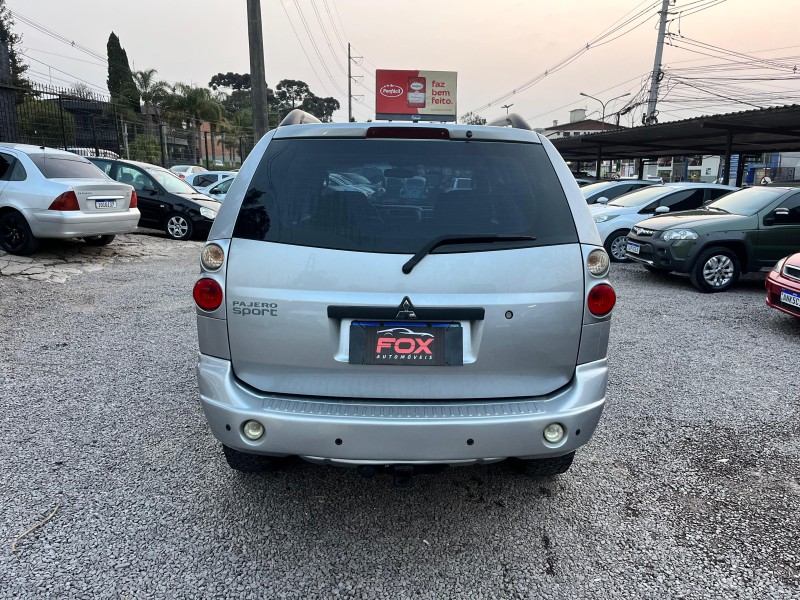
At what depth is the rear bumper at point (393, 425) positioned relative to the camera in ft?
7.04

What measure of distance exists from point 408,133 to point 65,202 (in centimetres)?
736

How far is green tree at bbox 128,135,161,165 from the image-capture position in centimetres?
2414

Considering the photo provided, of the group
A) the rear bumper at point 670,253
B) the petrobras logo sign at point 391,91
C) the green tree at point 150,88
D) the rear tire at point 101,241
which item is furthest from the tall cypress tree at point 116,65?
the rear bumper at point 670,253

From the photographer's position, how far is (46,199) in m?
7.90

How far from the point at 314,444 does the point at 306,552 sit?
23.2 inches

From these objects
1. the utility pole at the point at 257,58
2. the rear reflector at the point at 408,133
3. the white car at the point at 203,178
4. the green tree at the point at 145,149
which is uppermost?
the utility pole at the point at 257,58

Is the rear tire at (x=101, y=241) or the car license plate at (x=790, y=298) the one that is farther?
the rear tire at (x=101, y=241)

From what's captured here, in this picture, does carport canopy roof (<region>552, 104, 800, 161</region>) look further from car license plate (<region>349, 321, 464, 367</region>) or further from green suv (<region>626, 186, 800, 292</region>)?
car license plate (<region>349, 321, 464, 367</region>)

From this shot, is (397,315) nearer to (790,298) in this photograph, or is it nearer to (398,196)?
(398,196)

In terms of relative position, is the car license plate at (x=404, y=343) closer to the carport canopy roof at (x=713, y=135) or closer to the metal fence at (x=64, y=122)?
the carport canopy roof at (x=713, y=135)

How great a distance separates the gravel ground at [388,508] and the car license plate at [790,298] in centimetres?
137

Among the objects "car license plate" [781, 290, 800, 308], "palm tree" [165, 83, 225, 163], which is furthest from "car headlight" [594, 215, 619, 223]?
"palm tree" [165, 83, 225, 163]

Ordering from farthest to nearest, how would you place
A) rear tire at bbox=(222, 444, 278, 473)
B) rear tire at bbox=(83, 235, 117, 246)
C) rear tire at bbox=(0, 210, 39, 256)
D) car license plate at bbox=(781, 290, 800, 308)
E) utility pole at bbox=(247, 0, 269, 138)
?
utility pole at bbox=(247, 0, 269, 138), rear tire at bbox=(83, 235, 117, 246), rear tire at bbox=(0, 210, 39, 256), car license plate at bbox=(781, 290, 800, 308), rear tire at bbox=(222, 444, 278, 473)

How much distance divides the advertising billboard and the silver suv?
4193 centimetres
